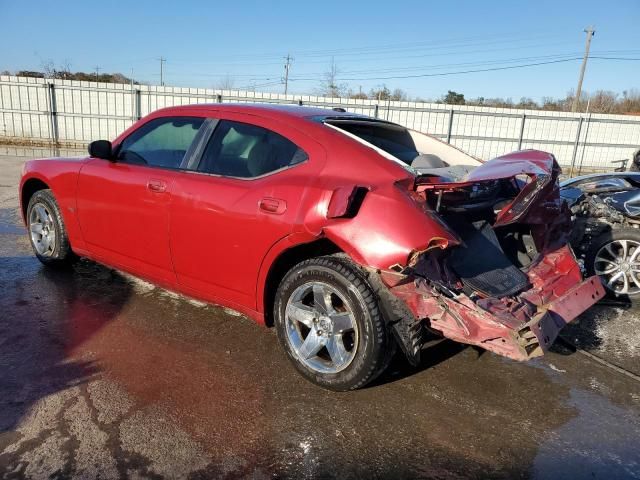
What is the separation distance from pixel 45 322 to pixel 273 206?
6.83 ft

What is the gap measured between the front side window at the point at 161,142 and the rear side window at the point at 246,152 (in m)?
0.27

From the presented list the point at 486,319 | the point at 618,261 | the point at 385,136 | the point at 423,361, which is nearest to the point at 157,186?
the point at 385,136

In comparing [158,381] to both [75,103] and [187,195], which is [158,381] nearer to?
[187,195]

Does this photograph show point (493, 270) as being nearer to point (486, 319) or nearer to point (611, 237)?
point (486, 319)

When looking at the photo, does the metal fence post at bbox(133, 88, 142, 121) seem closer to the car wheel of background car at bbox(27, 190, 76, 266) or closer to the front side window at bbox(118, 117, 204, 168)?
the car wheel of background car at bbox(27, 190, 76, 266)

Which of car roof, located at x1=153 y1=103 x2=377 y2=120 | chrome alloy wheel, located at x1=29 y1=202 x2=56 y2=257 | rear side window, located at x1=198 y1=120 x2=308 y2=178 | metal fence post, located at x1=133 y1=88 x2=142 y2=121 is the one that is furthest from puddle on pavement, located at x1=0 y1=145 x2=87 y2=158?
rear side window, located at x1=198 y1=120 x2=308 y2=178

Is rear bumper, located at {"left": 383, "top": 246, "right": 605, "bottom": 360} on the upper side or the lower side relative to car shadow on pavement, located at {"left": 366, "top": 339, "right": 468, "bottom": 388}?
upper

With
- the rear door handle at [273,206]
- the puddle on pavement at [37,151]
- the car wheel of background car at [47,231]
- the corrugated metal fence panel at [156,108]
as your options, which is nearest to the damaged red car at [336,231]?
the rear door handle at [273,206]

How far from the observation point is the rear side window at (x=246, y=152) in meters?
3.27

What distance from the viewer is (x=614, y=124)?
19.6 m

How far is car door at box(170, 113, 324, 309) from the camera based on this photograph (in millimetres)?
3109

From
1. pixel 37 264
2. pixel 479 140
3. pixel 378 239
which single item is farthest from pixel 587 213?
pixel 479 140

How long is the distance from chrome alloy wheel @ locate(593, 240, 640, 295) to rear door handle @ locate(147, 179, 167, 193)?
4.23 m

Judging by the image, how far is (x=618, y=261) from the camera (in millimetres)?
5070
